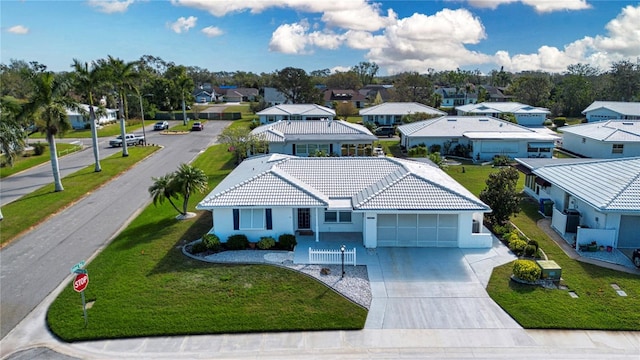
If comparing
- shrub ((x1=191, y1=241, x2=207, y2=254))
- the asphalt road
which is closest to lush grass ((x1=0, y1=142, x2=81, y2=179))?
the asphalt road

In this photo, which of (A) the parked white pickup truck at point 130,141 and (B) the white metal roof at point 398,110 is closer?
(A) the parked white pickup truck at point 130,141

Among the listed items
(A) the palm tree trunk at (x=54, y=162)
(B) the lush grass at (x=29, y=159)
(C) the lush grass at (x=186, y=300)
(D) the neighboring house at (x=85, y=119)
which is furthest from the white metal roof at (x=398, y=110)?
(C) the lush grass at (x=186, y=300)

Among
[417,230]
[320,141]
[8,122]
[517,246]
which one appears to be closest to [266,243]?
[417,230]

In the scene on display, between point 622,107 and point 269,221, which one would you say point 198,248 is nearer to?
point 269,221

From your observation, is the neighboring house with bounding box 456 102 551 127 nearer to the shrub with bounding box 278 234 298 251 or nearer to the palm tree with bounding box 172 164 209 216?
the palm tree with bounding box 172 164 209 216

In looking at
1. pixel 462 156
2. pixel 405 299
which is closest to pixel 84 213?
pixel 405 299

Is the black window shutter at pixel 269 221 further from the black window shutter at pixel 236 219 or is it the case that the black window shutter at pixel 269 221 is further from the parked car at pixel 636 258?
the parked car at pixel 636 258

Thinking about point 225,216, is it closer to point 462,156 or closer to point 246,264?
point 246,264
